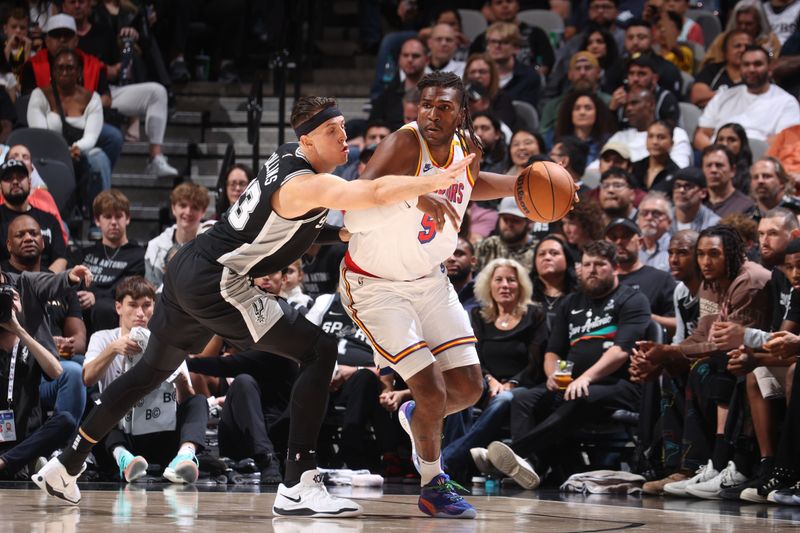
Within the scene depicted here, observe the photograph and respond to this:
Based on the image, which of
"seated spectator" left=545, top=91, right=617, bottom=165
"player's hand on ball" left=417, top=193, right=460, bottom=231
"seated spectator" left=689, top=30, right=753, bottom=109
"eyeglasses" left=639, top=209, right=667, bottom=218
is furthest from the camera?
"seated spectator" left=689, top=30, right=753, bottom=109

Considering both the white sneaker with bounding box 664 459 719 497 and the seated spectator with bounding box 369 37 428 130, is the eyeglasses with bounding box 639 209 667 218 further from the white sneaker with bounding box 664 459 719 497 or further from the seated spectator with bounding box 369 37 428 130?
the seated spectator with bounding box 369 37 428 130

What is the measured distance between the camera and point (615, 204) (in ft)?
27.8

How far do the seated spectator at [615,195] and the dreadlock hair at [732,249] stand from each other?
1772mm

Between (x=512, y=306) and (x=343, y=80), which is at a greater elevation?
(x=343, y=80)

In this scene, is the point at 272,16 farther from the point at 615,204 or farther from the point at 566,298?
the point at 566,298

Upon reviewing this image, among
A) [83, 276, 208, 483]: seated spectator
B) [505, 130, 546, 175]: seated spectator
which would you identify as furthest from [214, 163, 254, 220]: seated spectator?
[505, 130, 546, 175]: seated spectator

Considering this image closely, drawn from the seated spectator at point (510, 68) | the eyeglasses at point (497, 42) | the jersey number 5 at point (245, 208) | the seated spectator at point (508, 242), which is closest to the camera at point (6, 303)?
the jersey number 5 at point (245, 208)

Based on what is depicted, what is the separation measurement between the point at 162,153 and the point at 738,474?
6.91 meters

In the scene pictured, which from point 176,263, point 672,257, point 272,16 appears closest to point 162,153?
point 272,16

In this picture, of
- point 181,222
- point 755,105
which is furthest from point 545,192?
point 755,105

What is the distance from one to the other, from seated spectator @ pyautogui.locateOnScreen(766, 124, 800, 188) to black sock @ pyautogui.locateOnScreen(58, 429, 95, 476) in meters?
5.75

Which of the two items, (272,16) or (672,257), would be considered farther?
(272,16)

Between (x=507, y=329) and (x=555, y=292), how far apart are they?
544mm

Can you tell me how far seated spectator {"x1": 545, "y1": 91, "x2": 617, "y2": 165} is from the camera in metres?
9.84
